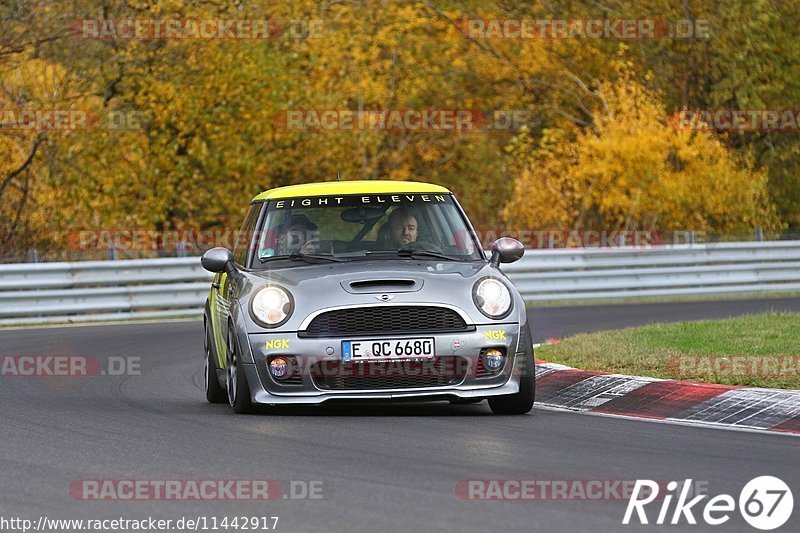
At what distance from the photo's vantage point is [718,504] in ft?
22.9

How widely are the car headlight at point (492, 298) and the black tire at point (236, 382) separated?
160 cm

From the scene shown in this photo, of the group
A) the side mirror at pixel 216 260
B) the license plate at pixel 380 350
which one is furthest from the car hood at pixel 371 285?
the side mirror at pixel 216 260

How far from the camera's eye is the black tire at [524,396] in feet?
34.6

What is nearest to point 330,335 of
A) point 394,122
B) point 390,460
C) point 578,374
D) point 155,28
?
point 390,460

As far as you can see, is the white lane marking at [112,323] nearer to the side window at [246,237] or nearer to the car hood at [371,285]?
the side window at [246,237]

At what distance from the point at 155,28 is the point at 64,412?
22683 millimetres

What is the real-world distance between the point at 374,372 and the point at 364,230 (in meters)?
1.56

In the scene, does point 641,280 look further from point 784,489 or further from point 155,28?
point 784,489

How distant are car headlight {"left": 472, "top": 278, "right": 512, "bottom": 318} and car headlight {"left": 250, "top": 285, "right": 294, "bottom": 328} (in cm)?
122

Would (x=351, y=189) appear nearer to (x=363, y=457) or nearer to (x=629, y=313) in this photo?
(x=363, y=457)

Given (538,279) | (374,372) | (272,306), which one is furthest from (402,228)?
(538,279)

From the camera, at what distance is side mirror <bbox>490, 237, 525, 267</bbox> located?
11305mm

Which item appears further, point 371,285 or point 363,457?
point 371,285

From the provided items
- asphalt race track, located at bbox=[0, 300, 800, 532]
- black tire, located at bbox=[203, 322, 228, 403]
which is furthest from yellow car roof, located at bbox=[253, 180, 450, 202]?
asphalt race track, located at bbox=[0, 300, 800, 532]
